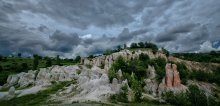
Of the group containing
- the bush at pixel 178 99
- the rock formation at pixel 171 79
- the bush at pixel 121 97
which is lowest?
the bush at pixel 178 99

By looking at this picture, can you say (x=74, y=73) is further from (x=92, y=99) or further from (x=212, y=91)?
(x=212, y=91)

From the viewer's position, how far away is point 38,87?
167 m

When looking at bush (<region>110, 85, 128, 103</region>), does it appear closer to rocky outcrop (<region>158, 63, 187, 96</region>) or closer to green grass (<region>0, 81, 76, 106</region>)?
rocky outcrop (<region>158, 63, 187, 96</region>)

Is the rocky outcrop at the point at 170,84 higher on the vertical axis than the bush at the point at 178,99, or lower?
higher

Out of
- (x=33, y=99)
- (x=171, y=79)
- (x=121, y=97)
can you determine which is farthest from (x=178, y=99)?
(x=33, y=99)

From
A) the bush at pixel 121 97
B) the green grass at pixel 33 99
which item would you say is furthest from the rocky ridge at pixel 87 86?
the green grass at pixel 33 99

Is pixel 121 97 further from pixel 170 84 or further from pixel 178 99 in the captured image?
pixel 170 84

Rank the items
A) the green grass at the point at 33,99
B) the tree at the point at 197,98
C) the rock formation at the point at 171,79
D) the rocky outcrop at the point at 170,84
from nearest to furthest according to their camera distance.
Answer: the green grass at the point at 33,99 → the tree at the point at 197,98 → the rocky outcrop at the point at 170,84 → the rock formation at the point at 171,79

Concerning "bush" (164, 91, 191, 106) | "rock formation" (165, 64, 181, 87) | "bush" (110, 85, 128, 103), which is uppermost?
"rock formation" (165, 64, 181, 87)

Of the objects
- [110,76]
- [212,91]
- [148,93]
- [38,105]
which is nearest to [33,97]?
[38,105]

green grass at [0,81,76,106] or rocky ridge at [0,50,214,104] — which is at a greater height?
rocky ridge at [0,50,214,104]

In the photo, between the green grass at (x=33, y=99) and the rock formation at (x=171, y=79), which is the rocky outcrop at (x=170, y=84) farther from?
the green grass at (x=33, y=99)

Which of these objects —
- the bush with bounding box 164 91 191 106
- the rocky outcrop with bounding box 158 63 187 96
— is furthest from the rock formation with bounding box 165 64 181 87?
the bush with bounding box 164 91 191 106

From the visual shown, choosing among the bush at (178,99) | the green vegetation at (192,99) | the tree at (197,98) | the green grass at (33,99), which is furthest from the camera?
the bush at (178,99)
